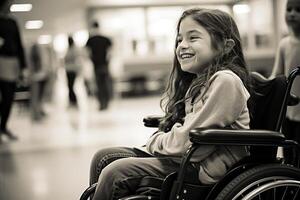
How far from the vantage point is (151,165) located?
5.07 feet

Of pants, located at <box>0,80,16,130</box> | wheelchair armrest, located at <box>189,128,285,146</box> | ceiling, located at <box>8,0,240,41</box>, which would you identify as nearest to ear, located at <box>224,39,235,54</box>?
wheelchair armrest, located at <box>189,128,285,146</box>

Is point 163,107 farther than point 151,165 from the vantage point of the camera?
Yes

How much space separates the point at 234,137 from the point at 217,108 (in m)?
0.13

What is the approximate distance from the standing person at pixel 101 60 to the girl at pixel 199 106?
4.49 m

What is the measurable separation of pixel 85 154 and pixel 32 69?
173 centimetres

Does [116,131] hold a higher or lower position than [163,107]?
lower

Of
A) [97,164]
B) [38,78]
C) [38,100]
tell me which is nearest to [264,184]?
[97,164]

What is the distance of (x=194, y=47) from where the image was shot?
1.58 metres

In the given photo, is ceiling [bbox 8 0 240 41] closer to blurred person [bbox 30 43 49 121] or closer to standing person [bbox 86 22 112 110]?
standing person [bbox 86 22 112 110]

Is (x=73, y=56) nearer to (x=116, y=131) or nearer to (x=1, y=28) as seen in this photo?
(x=116, y=131)

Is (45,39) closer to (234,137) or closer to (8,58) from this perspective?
(8,58)

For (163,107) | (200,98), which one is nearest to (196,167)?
(200,98)

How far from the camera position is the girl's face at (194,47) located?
1.58 metres

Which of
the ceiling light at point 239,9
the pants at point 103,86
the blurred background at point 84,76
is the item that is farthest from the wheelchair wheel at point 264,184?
the pants at point 103,86
